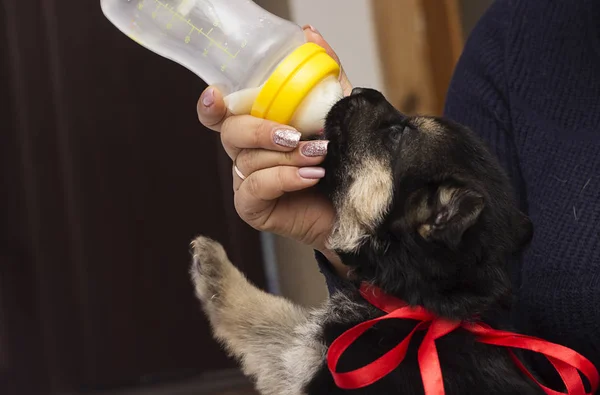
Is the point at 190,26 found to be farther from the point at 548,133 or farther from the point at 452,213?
the point at 548,133

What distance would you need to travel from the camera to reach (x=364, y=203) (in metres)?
1.38

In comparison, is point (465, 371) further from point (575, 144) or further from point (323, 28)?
point (323, 28)

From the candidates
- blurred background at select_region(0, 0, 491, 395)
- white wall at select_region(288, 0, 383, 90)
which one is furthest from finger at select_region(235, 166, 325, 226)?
white wall at select_region(288, 0, 383, 90)

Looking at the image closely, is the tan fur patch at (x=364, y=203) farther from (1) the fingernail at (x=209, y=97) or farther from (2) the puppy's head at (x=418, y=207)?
(1) the fingernail at (x=209, y=97)

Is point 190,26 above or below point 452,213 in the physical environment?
above

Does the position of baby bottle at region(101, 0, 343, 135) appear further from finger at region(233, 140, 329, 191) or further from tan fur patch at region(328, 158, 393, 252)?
tan fur patch at region(328, 158, 393, 252)

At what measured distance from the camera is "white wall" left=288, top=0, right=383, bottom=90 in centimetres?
305

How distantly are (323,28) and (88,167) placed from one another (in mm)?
1261

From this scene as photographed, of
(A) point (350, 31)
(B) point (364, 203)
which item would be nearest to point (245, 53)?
(B) point (364, 203)

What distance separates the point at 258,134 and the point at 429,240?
39 cm

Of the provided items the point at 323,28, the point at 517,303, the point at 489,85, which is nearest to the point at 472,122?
the point at 489,85

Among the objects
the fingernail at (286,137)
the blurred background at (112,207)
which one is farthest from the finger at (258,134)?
the blurred background at (112,207)

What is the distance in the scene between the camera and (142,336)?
111 inches

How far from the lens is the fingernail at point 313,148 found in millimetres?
1303
